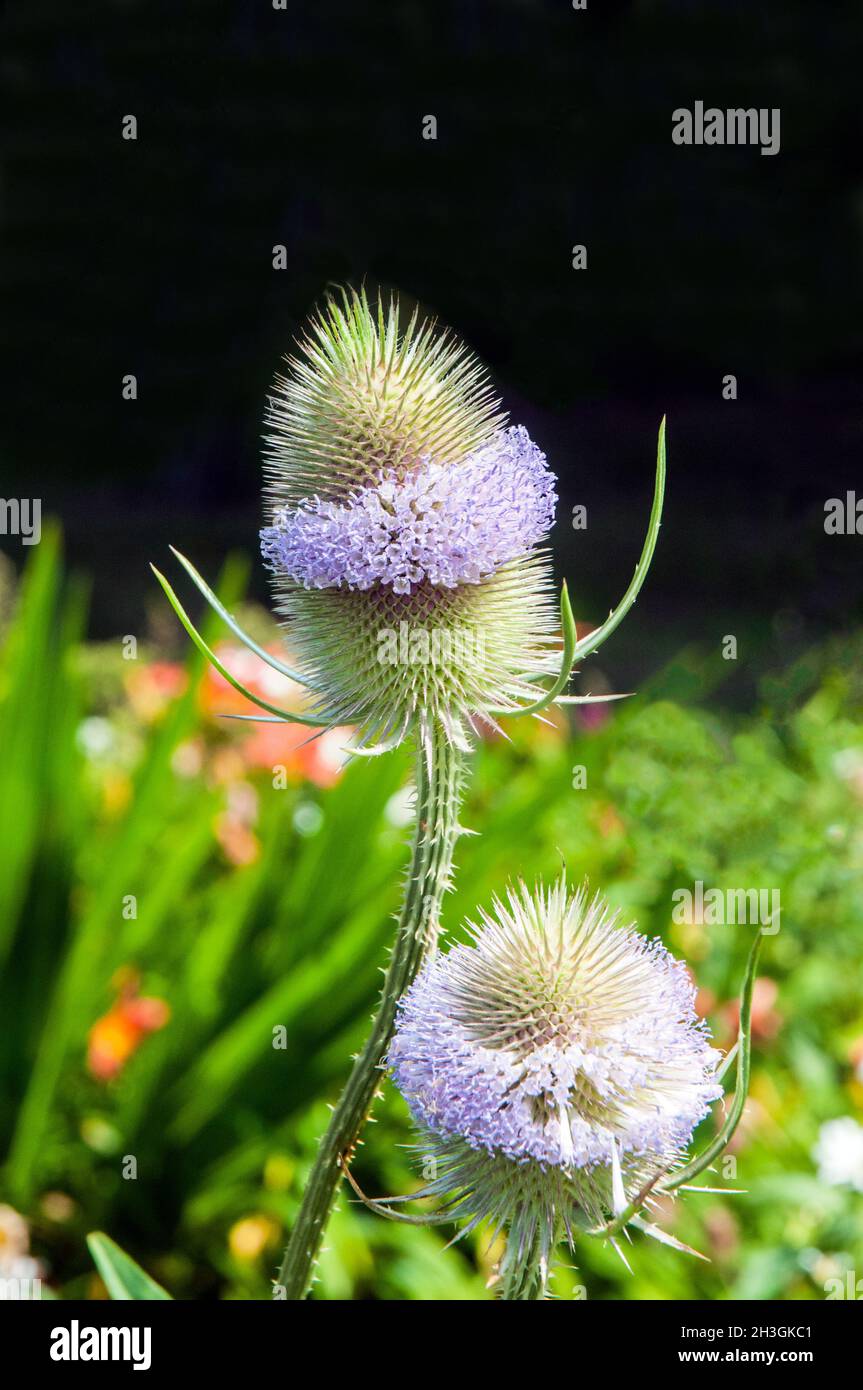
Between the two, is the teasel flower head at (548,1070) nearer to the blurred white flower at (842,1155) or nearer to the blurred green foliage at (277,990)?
the blurred green foliage at (277,990)

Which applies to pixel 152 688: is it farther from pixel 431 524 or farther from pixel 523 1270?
pixel 523 1270

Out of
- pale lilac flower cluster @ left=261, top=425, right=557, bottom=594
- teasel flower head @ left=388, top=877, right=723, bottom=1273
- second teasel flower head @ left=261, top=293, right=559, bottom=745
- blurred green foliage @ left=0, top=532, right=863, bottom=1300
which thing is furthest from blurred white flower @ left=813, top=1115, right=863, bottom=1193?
pale lilac flower cluster @ left=261, top=425, right=557, bottom=594

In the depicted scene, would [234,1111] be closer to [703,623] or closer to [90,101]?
[703,623]

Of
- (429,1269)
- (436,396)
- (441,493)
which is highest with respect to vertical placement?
(436,396)

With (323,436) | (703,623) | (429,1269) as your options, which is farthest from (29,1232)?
(703,623)

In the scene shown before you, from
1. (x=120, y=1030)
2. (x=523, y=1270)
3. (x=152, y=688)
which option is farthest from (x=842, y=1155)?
(x=152, y=688)

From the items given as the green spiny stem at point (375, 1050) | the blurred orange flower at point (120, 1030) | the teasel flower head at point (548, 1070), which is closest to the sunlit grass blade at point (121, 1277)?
the green spiny stem at point (375, 1050)

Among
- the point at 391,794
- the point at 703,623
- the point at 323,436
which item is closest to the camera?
the point at 323,436
